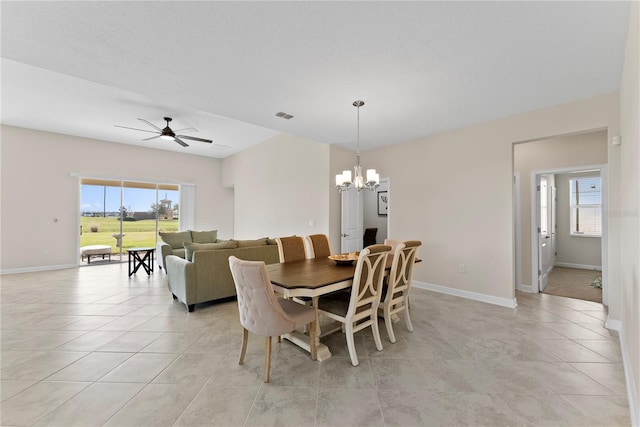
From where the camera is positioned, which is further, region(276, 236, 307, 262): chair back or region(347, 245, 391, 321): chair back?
region(276, 236, 307, 262): chair back

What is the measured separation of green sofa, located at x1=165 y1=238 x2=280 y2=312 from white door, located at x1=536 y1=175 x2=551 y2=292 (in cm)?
457

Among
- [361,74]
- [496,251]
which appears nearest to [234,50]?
[361,74]

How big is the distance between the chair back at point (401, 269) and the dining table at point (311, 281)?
192 millimetres

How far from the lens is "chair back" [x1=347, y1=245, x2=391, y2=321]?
2135mm

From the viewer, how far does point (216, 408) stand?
1667 mm

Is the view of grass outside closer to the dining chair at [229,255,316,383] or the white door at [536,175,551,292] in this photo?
the dining chair at [229,255,316,383]

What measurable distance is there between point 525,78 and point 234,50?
2.79 metres

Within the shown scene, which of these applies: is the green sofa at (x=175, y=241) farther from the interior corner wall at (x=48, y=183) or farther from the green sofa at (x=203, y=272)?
the interior corner wall at (x=48, y=183)

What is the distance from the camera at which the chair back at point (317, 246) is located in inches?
134

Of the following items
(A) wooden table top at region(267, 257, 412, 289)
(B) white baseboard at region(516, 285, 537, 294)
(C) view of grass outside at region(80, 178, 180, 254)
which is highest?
(C) view of grass outside at region(80, 178, 180, 254)

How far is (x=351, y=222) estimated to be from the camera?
515cm

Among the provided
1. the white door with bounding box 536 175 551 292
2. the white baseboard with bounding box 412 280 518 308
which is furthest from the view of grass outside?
the white door with bounding box 536 175 551 292

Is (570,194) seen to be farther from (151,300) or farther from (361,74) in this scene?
(151,300)

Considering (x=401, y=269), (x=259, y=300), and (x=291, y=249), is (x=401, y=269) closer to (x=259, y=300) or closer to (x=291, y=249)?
(x=291, y=249)
